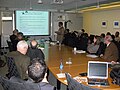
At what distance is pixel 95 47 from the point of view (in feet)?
20.6

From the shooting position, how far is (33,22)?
12.7m

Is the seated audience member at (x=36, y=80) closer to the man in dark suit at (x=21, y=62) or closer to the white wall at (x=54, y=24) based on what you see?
the man in dark suit at (x=21, y=62)

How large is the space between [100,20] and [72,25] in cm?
237

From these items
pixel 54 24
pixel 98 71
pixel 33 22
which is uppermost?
pixel 33 22

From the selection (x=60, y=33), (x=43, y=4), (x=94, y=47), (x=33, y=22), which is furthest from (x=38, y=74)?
(x=33, y=22)

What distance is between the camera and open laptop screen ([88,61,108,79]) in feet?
11.0

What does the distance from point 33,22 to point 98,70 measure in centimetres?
979

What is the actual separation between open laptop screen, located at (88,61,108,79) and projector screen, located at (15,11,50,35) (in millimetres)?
9557

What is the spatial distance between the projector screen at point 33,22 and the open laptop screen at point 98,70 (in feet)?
31.4

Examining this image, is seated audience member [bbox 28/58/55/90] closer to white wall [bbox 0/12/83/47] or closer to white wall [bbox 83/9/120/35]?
white wall [bbox 83/9/120/35]

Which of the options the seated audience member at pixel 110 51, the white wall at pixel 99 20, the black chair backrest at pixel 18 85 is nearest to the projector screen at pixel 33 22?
the white wall at pixel 99 20

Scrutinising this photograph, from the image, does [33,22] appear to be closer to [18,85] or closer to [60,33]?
[60,33]

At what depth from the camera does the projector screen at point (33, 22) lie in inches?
488

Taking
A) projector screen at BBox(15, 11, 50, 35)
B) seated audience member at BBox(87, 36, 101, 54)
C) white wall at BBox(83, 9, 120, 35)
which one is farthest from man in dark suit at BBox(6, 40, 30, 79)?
projector screen at BBox(15, 11, 50, 35)
